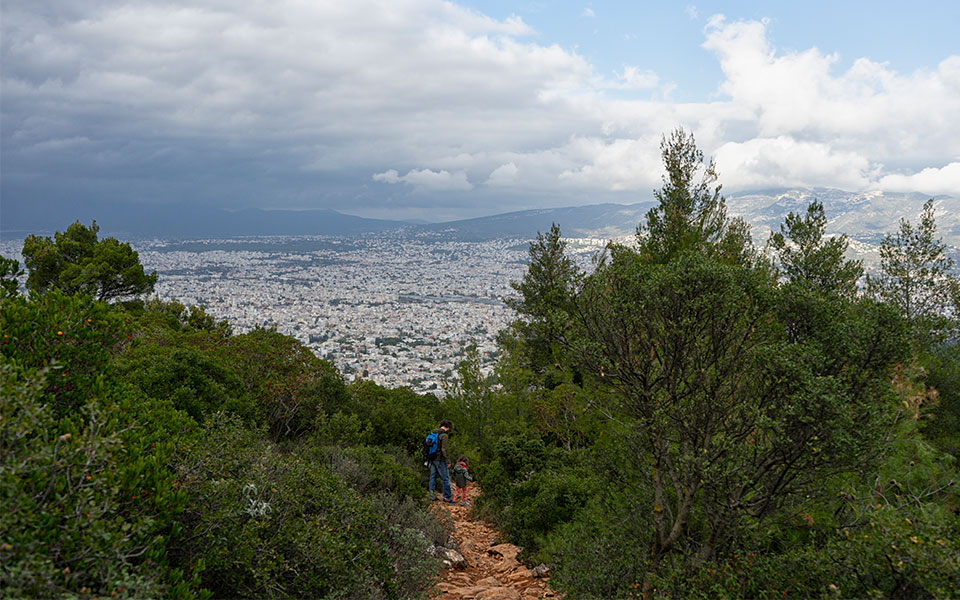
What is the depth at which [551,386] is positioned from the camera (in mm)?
22000

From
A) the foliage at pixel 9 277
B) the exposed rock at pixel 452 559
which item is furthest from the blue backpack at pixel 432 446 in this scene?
the foliage at pixel 9 277

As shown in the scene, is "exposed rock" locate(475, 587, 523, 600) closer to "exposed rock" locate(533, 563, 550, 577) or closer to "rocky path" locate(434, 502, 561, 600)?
"rocky path" locate(434, 502, 561, 600)

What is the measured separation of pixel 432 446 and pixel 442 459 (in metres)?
0.46

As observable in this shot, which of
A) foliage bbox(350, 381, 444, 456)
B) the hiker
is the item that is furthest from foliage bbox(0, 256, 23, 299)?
foliage bbox(350, 381, 444, 456)

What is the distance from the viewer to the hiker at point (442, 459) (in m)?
10.6

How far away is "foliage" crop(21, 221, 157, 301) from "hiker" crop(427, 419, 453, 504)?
16336 millimetres

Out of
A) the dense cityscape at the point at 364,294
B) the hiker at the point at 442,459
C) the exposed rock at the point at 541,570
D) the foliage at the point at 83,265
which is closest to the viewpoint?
the exposed rock at the point at 541,570

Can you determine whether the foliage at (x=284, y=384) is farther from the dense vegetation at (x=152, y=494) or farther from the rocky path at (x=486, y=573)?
the rocky path at (x=486, y=573)

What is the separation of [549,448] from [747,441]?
7.38 meters

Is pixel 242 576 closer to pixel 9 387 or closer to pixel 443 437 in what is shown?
pixel 9 387

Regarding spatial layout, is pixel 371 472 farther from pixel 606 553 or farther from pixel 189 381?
pixel 606 553

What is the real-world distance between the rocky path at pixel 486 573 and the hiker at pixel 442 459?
1.09 m

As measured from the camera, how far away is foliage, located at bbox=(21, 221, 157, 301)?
63.4ft

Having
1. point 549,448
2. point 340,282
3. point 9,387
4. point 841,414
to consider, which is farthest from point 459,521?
point 340,282
